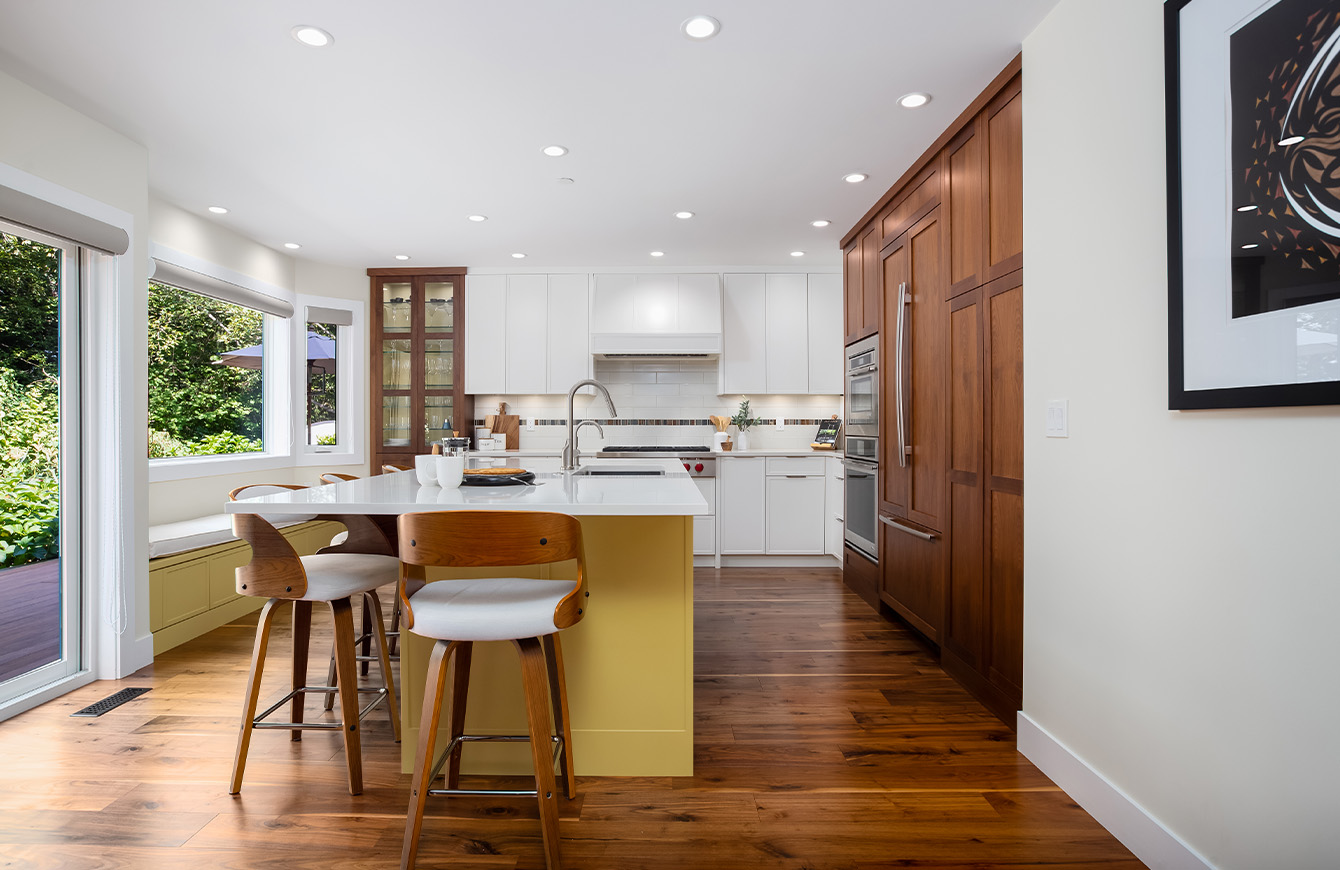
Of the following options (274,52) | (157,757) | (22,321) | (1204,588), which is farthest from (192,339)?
(1204,588)

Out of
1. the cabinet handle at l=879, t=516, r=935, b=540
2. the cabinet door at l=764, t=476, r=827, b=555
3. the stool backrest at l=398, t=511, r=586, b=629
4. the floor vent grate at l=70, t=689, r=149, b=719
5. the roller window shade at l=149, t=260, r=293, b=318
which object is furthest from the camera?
the cabinet door at l=764, t=476, r=827, b=555

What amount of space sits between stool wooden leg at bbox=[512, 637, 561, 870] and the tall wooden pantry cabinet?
63.9 inches

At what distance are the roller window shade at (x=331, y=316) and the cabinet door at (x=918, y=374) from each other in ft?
13.3

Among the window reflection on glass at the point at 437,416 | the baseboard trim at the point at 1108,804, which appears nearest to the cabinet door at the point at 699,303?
the window reflection on glass at the point at 437,416

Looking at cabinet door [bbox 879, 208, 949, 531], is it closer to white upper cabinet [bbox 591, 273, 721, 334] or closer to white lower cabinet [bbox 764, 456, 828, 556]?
white lower cabinet [bbox 764, 456, 828, 556]

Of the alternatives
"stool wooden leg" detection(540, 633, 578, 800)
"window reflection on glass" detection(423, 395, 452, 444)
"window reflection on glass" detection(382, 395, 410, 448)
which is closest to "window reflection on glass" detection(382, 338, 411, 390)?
"window reflection on glass" detection(382, 395, 410, 448)

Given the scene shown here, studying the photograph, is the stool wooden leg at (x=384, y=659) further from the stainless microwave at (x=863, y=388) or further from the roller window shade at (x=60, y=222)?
the stainless microwave at (x=863, y=388)

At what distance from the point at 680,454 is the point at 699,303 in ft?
3.94

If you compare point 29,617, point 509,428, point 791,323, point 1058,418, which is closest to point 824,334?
point 791,323

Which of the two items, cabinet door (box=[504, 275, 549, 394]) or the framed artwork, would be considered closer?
the framed artwork

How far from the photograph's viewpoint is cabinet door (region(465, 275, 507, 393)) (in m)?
5.34

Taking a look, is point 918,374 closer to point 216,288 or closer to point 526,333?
point 526,333

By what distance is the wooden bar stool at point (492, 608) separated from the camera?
1.46 m

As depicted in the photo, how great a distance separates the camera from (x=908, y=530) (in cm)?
321
